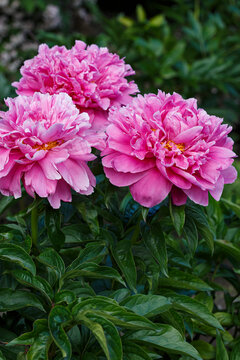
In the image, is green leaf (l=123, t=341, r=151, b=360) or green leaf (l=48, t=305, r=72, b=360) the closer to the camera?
green leaf (l=48, t=305, r=72, b=360)

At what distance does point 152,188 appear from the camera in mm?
862

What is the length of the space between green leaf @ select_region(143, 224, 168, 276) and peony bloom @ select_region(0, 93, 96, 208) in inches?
6.5

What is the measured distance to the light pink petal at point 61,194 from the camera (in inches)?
34.8

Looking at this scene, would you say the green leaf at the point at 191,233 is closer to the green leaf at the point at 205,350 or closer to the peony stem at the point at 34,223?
the peony stem at the point at 34,223

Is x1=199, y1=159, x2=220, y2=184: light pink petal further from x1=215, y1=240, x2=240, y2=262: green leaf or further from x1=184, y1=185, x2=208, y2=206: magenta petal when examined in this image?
x1=215, y1=240, x2=240, y2=262: green leaf

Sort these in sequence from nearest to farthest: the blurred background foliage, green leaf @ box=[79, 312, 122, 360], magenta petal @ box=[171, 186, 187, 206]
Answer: green leaf @ box=[79, 312, 122, 360]
magenta petal @ box=[171, 186, 187, 206]
the blurred background foliage

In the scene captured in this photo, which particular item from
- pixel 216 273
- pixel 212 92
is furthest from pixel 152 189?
pixel 212 92

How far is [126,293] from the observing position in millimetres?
980

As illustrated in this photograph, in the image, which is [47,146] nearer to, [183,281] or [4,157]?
[4,157]

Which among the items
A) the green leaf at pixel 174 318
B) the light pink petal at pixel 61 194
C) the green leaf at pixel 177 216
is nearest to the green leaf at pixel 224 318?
the green leaf at pixel 174 318

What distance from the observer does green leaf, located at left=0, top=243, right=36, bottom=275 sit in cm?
88

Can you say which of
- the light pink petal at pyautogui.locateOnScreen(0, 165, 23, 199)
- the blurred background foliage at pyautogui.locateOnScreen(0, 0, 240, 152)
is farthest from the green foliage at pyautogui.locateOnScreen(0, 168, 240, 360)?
the blurred background foliage at pyautogui.locateOnScreen(0, 0, 240, 152)

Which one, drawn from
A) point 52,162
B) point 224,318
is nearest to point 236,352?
point 224,318

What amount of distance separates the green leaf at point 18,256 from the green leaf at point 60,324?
8cm
